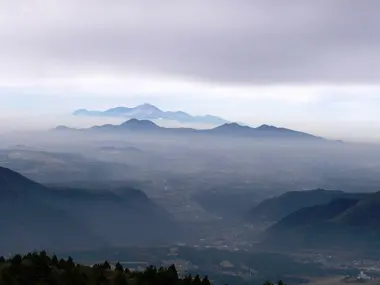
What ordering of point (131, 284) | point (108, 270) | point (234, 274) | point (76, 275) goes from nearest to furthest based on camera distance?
point (131, 284), point (76, 275), point (108, 270), point (234, 274)

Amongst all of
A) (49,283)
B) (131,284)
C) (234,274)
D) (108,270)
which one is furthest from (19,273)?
(234,274)

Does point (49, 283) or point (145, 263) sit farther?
point (145, 263)

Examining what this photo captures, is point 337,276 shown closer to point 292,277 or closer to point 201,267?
point 292,277

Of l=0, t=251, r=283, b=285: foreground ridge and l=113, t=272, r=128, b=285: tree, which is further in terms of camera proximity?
l=0, t=251, r=283, b=285: foreground ridge

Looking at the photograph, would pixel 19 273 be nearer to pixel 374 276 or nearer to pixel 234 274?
pixel 234 274

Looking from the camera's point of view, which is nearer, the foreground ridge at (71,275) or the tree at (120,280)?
the tree at (120,280)

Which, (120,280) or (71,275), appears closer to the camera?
(120,280)

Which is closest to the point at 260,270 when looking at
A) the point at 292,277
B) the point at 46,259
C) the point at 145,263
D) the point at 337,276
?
the point at 292,277

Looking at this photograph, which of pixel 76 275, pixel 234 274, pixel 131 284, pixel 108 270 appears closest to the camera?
pixel 131 284

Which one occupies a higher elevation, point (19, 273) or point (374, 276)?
point (19, 273)
